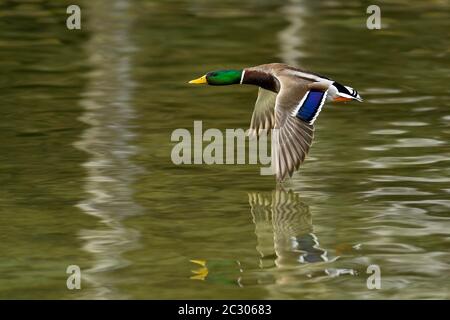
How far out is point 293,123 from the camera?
1295 cm

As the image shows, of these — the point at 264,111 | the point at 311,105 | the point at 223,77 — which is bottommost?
the point at 264,111

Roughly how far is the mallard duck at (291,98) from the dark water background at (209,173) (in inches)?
17.0

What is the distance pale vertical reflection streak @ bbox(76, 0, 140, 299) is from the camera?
11297 millimetres

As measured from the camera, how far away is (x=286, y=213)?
12.6 metres

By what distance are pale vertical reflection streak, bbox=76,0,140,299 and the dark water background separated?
0.03m

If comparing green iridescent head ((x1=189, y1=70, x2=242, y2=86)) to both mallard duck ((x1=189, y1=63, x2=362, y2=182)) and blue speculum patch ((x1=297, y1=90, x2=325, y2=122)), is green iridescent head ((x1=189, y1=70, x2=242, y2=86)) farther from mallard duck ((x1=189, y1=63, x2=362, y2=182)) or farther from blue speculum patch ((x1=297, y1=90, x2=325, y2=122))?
blue speculum patch ((x1=297, y1=90, x2=325, y2=122))

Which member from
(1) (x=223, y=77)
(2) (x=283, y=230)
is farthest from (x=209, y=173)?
(2) (x=283, y=230)

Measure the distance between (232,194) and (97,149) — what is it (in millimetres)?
2196

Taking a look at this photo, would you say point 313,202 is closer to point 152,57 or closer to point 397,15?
point 152,57

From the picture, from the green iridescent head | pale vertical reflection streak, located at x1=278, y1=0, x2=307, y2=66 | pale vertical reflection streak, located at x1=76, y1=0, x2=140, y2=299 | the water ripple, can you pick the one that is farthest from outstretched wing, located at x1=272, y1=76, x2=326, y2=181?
pale vertical reflection streak, located at x1=278, y1=0, x2=307, y2=66

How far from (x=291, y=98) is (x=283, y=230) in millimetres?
1471

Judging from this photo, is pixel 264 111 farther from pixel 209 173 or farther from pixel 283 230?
pixel 283 230

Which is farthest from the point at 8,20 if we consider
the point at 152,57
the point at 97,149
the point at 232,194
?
the point at 232,194

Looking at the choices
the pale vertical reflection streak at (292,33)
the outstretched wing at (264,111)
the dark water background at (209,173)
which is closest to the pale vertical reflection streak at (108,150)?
the dark water background at (209,173)
